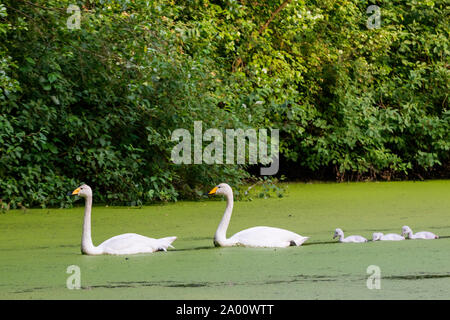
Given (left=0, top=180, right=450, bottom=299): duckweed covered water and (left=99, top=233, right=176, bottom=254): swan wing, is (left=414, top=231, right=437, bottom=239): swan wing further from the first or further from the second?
(left=99, top=233, right=176, bottom=254): swan wing

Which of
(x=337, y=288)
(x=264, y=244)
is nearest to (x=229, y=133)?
(x=264, y=244)

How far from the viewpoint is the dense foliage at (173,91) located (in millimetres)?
10258

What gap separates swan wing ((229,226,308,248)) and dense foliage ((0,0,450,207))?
3.45 metres

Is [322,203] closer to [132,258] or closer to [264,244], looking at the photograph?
[264,244]

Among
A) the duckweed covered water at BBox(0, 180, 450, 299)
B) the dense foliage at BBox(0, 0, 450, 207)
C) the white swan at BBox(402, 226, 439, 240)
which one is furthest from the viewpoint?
the dense foliage at BBox(0, 0, 450, 207)

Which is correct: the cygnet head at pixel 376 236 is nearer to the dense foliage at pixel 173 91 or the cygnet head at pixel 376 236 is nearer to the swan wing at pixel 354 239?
the swan wing at pixel 354 239

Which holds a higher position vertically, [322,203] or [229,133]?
[229,133]

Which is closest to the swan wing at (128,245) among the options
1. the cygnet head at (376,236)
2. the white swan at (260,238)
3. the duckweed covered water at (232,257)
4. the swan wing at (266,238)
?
the duckweed covered water at (232,257)

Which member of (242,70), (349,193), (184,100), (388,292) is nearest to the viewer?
(388,292)

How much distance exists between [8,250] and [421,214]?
14.6ft

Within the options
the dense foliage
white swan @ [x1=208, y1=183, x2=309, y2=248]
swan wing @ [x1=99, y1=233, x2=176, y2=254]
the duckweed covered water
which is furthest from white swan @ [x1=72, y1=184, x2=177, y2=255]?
the dense foliage

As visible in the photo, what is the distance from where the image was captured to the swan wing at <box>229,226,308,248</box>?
6914 millimetres

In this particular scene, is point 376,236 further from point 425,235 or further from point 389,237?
point 425,235

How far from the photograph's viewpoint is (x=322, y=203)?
35.0ft
